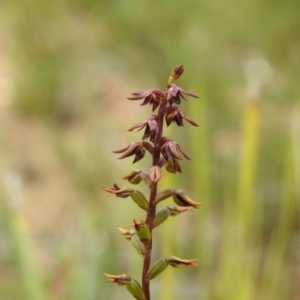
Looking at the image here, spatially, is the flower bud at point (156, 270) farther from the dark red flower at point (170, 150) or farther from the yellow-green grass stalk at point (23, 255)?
the yellow-green grass stalk at point (23, 255)

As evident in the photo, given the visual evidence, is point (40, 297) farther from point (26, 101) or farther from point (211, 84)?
point (26, 101)

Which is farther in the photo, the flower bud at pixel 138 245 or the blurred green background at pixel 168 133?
the blurred green background at pixel 168 133

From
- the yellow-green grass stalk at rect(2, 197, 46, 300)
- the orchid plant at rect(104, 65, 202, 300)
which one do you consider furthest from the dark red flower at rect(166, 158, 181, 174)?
the yellow-green grass stalk at rect(2, 197, 46, 300)

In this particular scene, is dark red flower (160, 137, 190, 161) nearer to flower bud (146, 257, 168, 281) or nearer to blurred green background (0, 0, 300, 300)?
flower bud (146, 257, 168, 281)

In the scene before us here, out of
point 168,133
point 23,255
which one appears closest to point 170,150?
point 23,255

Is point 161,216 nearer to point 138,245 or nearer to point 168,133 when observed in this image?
point 138,245

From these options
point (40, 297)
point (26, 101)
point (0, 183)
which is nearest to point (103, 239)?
point (40, 297)

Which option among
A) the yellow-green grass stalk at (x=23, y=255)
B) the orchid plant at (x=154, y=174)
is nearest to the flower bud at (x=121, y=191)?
the orchid plant at (x=154, y=174)

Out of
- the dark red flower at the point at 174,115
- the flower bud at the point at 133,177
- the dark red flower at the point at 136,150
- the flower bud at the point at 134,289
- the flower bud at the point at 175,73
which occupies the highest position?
the flower bud at the point at 175,73
